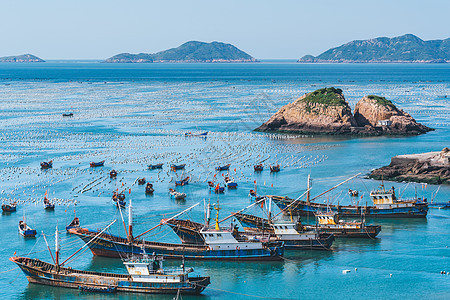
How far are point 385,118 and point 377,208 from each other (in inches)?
2834

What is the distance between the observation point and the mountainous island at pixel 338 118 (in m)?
148

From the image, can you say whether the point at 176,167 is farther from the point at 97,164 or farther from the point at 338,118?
the point at 338,118

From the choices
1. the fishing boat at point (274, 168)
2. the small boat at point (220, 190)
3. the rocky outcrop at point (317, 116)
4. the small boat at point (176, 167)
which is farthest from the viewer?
the rocky outcrop at point (317, 116)

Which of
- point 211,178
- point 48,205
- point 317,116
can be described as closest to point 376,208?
point 211,178

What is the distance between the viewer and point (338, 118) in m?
150

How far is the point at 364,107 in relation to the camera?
154 meters

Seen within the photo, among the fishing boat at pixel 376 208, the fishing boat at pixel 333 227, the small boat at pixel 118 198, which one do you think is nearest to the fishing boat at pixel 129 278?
the fishing boat at pixel 333 227

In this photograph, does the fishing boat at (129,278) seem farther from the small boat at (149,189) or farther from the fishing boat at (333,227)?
the small boat at (149,189)

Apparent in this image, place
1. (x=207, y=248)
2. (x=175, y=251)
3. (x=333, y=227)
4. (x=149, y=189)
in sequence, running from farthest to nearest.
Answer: (x=149, y=189), (x=333, y=227), (x=207, y=248), (x=175, y=251)

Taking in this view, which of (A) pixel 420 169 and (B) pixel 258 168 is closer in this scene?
(A) pixel 420 169

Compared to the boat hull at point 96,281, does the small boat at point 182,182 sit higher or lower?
higher

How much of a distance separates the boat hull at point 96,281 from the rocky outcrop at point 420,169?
48010mm

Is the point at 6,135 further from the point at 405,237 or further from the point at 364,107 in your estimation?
the point at 405,237

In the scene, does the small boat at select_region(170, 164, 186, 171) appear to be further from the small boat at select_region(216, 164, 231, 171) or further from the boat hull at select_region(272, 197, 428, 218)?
the boat hull at select_region(272, 197, 428, 218)
